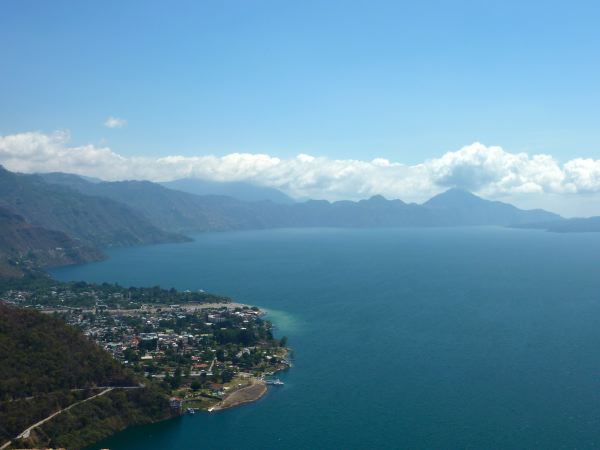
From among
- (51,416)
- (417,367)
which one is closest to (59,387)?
(51,416)

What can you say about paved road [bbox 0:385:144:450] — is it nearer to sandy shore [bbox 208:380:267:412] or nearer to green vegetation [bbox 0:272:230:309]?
sandy shore [bbox 208:380:267:412]

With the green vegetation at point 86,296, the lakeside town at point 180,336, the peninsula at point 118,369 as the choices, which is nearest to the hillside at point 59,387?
the peninsula at point 118,369

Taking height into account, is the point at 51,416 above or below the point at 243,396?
above

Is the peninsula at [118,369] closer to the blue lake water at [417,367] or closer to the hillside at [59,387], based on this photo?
the hillside at [59,387]

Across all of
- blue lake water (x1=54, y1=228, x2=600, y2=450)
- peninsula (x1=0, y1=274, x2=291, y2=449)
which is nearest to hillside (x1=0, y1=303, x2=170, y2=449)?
peninsula (x1=0, y1=274, x2=291, y2=449)

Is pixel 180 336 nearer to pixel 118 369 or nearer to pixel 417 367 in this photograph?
pixel 118 369

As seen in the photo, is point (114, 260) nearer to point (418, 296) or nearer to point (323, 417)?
point (418, 296)
